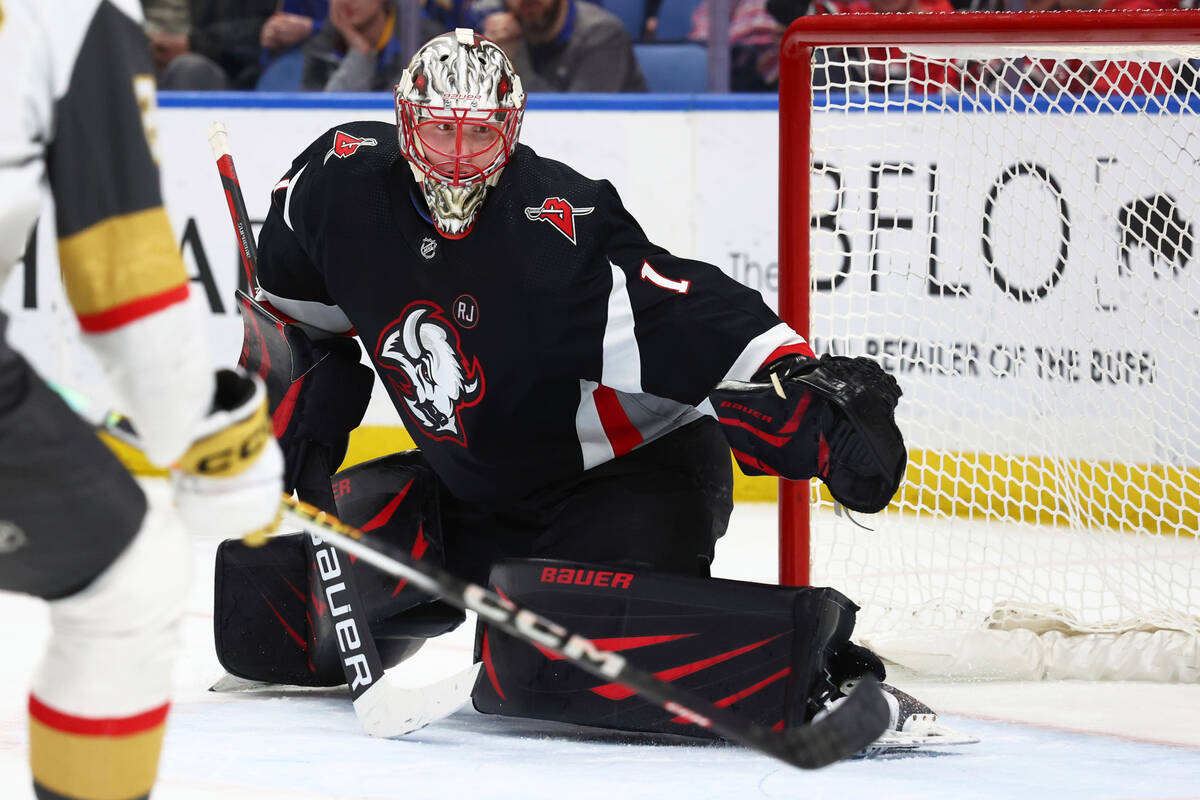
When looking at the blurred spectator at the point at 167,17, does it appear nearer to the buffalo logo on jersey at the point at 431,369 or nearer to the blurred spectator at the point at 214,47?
the blurred spectator at the point at 214,47

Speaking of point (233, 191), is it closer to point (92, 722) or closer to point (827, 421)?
point (827, 421)

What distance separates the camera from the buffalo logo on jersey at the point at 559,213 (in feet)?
7.00

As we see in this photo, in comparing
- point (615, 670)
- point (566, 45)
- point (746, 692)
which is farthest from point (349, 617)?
point (566, 45)

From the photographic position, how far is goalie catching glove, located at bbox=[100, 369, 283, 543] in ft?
4.25

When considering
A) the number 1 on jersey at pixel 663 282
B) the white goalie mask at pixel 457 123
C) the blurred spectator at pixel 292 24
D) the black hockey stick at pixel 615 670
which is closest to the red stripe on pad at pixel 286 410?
the white goalie mask at pixel 457 123

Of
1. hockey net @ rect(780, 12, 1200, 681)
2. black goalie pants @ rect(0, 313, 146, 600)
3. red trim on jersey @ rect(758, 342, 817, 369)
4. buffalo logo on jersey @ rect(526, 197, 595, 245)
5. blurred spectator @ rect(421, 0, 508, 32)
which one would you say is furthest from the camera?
blurred spectator @ rect(421, 0, 508, 32)

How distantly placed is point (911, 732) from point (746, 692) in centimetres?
24

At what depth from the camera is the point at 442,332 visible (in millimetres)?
2164

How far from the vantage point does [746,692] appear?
1.98 m

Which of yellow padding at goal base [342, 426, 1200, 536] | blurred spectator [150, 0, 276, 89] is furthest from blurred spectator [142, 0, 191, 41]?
yellow padding at goal base [342, 426, 1200, 536]

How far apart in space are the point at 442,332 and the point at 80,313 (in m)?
0.96

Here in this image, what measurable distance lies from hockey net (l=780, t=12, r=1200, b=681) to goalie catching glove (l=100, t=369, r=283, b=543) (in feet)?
4.81

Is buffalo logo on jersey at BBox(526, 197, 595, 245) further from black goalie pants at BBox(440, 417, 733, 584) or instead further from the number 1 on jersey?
black goalie pants at BBox(440, 417, 733, 584)

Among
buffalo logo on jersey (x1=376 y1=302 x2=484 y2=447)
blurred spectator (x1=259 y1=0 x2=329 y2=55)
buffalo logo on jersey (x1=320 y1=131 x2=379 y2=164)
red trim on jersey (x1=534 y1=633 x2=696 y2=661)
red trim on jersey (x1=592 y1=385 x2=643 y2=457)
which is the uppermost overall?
blurred spectator (x1=259 y1=0 x2=329 y2=55)
